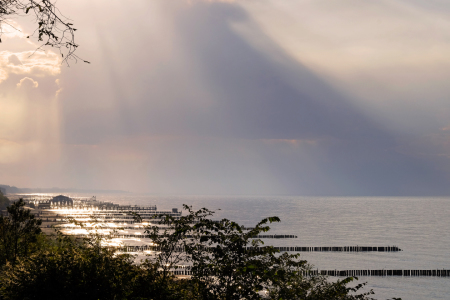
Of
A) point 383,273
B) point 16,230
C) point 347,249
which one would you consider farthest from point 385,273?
Result: point 16,230

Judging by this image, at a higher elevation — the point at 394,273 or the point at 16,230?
the point at 16,230

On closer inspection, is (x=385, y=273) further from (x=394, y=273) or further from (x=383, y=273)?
(x=394, y=273)

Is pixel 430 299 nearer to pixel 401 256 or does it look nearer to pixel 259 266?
pixel 401 256

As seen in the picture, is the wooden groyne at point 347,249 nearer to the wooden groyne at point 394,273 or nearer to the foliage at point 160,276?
the wooden groyne at point 394,273

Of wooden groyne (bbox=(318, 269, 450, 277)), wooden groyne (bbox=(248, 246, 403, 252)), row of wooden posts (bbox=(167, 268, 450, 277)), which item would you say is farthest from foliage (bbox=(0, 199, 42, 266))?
wooden groyne (bbox=(248, 246, 403, 252))

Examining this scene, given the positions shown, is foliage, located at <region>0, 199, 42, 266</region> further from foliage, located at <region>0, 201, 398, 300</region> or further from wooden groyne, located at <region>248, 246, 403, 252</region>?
wooden groyne, located at <region>248, 246, 403, 252</region>

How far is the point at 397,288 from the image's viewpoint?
64188 millimetres

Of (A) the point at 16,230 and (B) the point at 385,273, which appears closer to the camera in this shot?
(A) the point at 16,230

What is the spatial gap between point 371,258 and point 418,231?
69.6 meters

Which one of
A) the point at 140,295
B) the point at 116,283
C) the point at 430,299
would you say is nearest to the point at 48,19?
the point at 116,283

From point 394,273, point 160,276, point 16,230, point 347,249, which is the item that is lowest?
point 394,273

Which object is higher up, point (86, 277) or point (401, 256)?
point (86, 277)

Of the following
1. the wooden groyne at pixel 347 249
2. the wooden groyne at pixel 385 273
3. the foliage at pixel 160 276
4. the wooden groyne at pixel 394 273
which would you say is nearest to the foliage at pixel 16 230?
the foliage at pixel 160 276

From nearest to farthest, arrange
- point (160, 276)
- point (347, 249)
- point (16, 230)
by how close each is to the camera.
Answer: point (160, 276) < point (16, 230) < point (347, 249)
